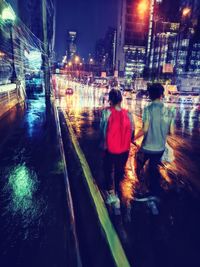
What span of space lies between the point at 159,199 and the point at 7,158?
15.1ft

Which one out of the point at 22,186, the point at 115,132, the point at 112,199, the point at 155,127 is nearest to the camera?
the point at 115,132

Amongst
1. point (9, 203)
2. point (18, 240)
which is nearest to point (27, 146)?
point (9, 203)

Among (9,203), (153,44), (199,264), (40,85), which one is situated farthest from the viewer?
(153,44)

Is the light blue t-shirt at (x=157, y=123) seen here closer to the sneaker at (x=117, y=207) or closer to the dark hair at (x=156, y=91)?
the dark hair at (x=156, y=91)

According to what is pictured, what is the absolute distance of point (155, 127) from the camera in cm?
398

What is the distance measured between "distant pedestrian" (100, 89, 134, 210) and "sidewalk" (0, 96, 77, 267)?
1.18 metres

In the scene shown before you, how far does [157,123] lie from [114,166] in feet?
3.48

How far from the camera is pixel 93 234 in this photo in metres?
3.56

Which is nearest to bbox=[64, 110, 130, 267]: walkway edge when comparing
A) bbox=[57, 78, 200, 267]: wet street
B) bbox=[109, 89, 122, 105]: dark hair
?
bbox=[57, 78, 200, 267]: wet street

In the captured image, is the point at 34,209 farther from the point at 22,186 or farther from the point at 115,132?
the point at 115,132

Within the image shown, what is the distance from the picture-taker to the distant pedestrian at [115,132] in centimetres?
381

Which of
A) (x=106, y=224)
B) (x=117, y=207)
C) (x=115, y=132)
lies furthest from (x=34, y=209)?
(x=115, y=132)

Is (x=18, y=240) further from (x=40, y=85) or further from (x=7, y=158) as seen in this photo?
(x=40, y=85)

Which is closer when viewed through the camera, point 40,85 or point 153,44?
point 40,85
